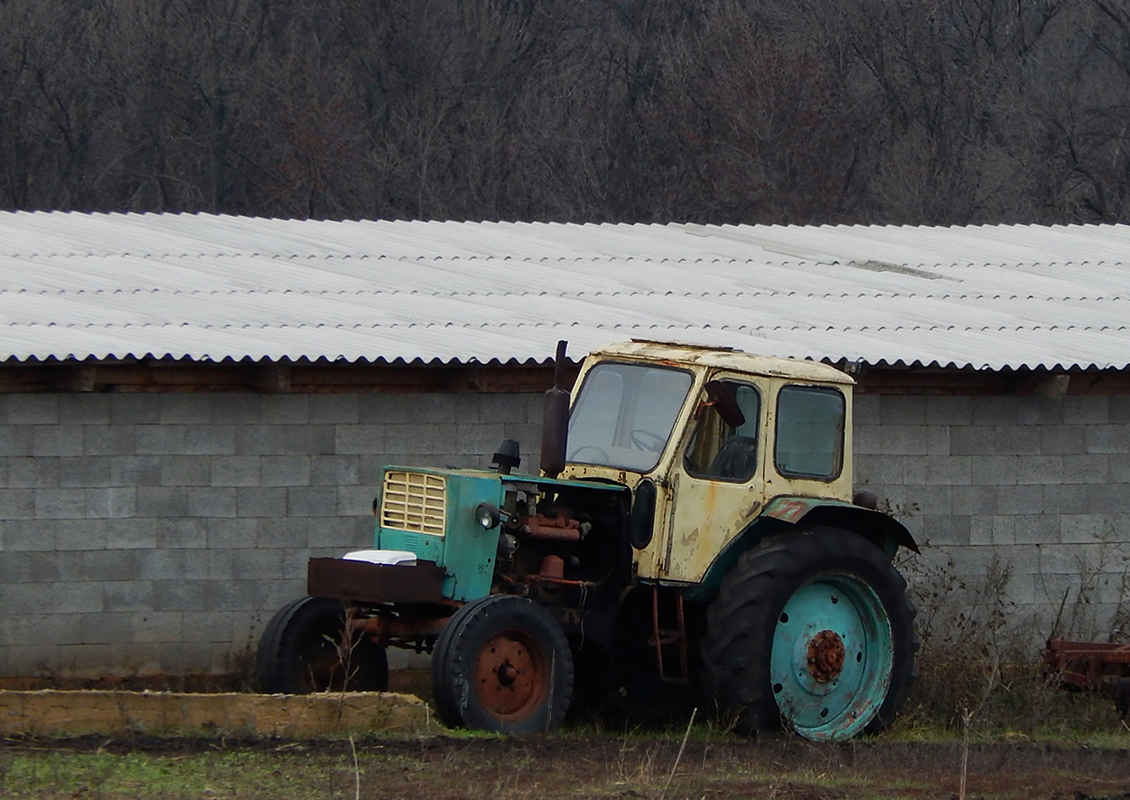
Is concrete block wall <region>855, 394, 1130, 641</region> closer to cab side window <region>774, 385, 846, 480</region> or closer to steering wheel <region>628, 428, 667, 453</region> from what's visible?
cab side window <region>774, 385, 846, 480</region>

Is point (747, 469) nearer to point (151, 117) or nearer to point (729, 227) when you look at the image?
point (729, 227)

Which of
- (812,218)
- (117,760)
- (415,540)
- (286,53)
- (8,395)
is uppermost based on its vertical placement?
(286,53)

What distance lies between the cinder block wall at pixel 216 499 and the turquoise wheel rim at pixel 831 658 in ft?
8.35

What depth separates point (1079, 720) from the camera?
1008 centimetres

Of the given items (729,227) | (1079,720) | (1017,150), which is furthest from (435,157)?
(1079,720)

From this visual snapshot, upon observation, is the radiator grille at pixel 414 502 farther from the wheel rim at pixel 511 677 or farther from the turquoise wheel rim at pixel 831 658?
the turquoise wheel rim at pixel 831 658

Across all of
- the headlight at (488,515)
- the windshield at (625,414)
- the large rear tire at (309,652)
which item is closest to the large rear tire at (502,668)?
the headlight at (488,515)

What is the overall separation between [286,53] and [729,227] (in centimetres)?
1817

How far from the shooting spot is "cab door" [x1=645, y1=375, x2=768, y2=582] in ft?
28.8

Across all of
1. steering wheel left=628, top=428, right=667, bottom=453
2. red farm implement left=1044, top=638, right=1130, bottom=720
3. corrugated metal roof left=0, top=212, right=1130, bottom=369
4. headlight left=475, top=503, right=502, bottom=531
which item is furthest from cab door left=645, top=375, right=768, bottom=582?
red farm implement left=1044, top=638, right=1130, bottom=720

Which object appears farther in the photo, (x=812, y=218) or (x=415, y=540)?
(x=812, y=218)

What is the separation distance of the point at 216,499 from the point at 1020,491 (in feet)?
18.0

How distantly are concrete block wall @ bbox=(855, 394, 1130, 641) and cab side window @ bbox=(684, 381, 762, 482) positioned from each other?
3.00 m

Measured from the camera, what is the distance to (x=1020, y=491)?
12.1 metres
